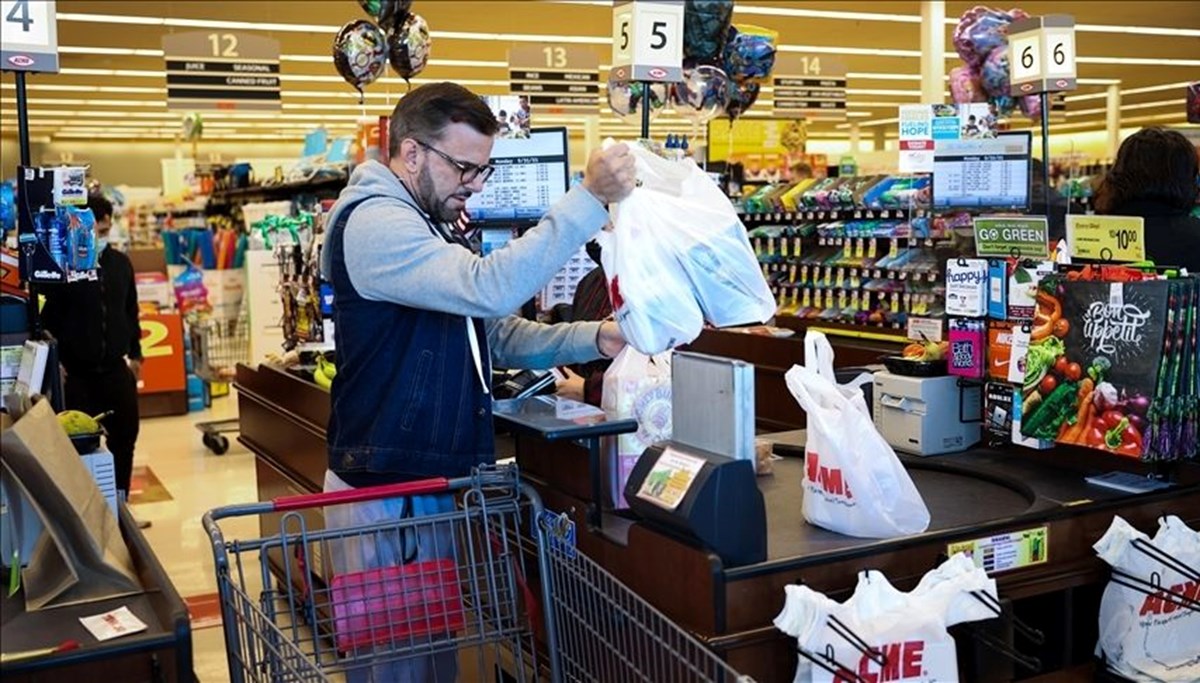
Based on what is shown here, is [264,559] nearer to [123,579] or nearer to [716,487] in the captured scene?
[123,579]

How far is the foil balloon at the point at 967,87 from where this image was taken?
6.69m

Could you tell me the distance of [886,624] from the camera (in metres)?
2.09

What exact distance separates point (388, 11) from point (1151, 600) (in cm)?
481

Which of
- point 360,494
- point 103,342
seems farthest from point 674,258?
point 103,342

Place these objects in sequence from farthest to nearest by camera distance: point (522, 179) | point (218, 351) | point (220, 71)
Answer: point (220, 71) → point (218, 351) → point (522, 179)

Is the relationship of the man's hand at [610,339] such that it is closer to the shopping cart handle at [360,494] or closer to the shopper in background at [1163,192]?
the shopping cart handle at [360,494]

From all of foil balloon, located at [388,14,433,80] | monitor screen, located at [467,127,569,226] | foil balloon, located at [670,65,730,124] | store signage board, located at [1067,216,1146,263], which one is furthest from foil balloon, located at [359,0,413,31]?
store signage board, located at [1067,216,1146,263]

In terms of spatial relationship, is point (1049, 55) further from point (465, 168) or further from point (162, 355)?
point (162, 355)

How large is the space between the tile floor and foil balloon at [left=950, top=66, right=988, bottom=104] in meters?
4.56

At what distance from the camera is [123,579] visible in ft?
6.72

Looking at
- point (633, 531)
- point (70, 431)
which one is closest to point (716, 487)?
point (633, 531)

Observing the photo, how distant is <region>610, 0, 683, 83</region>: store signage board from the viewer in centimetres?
446

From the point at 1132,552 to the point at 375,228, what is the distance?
67.0 inches

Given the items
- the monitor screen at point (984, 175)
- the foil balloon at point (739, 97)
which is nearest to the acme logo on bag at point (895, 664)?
the monitor screen at point (984, 175)
